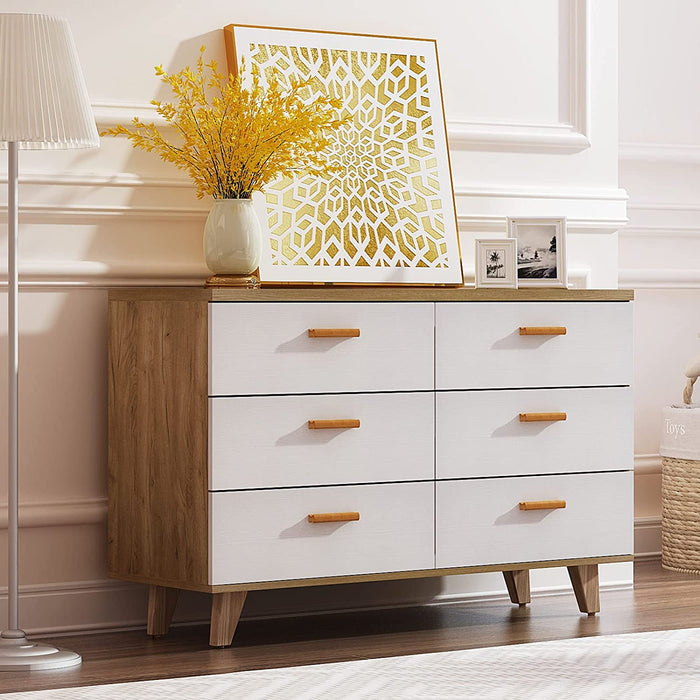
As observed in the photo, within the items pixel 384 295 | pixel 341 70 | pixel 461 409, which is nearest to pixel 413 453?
pixel 461 409

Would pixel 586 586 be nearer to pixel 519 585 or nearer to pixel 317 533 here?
pixel 519 585

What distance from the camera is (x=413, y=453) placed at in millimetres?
2643

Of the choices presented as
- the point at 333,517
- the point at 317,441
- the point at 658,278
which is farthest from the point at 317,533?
the point at 658,278

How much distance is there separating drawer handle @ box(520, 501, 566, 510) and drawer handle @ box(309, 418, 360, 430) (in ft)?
1.41

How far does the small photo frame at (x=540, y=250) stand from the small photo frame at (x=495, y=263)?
0.07 m

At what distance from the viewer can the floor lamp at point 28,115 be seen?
233cm

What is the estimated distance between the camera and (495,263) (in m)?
2.89

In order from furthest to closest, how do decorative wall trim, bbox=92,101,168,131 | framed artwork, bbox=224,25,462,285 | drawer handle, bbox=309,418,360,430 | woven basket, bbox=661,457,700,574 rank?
woven basket, bbox=661,457,700,574 < framed artwork, bbox=224,25,462,285 < decorative wall trim, bbox=92,101,168,131 < drawer handle, bbox=309,418,360,430

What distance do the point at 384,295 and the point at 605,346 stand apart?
551 millimetres

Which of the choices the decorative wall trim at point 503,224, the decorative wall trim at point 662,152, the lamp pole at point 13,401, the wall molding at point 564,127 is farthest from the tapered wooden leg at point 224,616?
the decorative wall trim at point 662,152

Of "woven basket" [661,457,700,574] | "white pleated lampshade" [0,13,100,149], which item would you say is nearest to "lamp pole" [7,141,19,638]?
"white pleated lampshade" [0,13,100,149]

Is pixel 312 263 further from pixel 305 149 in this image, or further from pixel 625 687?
pixel 625 687

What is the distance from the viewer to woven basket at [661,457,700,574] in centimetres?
341

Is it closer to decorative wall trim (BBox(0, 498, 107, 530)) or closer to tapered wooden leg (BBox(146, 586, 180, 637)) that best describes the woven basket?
tapered wooden leg (BBox(146, 586, 180, 637))
